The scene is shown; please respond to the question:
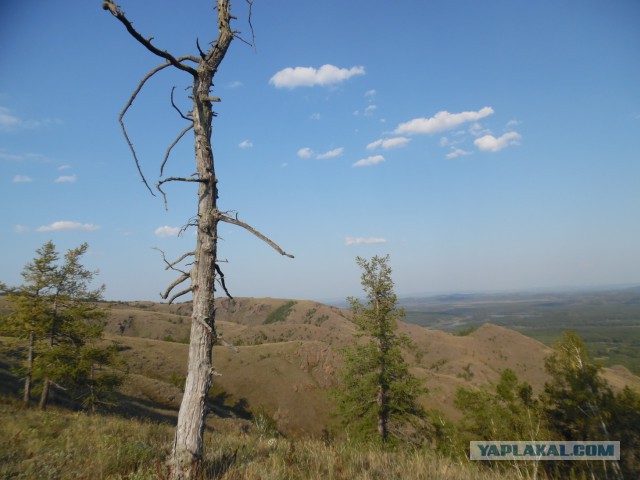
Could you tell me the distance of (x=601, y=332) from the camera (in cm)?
16200

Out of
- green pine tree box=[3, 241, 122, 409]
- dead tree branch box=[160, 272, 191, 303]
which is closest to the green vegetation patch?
green pine tree box=[3, 241, 122, 409]

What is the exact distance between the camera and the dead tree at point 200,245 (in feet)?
13.2

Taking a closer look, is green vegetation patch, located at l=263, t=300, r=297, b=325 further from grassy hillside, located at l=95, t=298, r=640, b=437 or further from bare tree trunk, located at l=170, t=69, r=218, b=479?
bare tree trunk, located at l=170, t=69, r=218, b=479

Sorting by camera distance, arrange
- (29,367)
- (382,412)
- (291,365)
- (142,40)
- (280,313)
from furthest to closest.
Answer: (280,313), (291,365), (29,367), (382,412), (142,40)

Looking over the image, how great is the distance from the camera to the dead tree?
4027mm

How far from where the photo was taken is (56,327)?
65.3 feet

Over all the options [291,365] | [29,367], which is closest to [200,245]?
[29,367]

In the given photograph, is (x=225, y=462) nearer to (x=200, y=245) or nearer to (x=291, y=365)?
(x=200, y=245)

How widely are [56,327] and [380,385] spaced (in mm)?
19921

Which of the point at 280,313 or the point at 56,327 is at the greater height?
Answer: the point at 56,327

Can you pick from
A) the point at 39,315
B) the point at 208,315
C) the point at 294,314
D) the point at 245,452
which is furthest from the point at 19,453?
the point at 294,314

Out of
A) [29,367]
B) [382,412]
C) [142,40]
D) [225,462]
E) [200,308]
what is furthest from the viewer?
Result: [29,367]

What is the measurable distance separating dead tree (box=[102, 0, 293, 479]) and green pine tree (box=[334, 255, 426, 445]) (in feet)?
53.0

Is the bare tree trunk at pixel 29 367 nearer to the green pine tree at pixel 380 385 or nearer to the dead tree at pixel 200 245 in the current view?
the green pine tree at pixel 380 385
